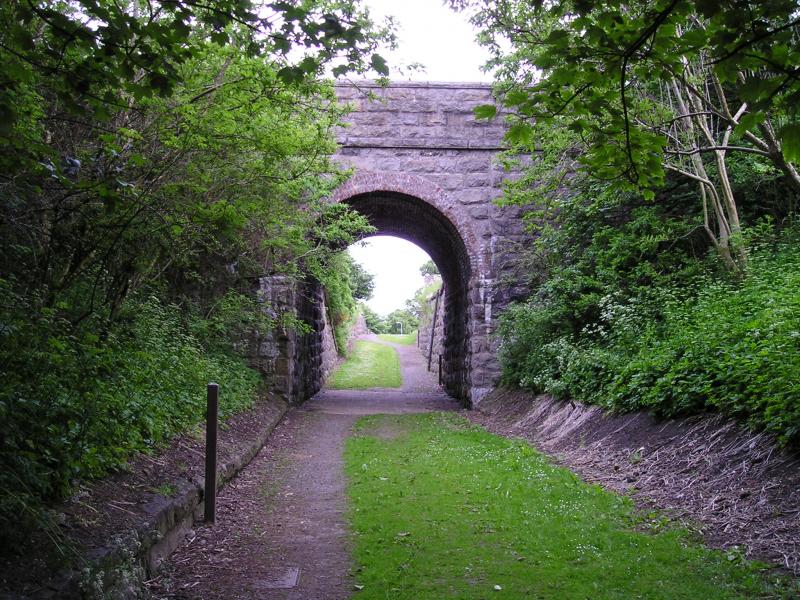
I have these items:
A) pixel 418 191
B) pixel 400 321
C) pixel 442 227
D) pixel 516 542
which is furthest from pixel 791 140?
pixel 400 321

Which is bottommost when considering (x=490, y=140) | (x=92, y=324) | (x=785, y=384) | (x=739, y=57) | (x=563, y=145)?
(x=785, y=384)

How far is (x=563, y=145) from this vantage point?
1009cm

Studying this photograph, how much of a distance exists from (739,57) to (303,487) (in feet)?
17.6

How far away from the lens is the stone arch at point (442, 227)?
46.3 feet

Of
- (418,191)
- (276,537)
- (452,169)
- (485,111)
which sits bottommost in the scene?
(276,537)

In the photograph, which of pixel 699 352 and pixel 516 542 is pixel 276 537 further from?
pixel 699 352

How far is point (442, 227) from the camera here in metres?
15.4

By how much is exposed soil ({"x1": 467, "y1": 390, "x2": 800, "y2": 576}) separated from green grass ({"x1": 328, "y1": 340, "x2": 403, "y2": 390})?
13.3 m

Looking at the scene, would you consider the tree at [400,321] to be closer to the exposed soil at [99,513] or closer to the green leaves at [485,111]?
the exposed soil at [99,513]

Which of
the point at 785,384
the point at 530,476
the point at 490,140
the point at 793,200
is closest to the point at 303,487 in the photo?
the point at 530,476

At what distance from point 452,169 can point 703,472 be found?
987cm

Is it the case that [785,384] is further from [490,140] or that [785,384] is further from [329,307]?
[329,307]

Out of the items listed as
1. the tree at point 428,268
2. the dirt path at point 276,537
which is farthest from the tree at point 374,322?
the dirt path at point 276,537

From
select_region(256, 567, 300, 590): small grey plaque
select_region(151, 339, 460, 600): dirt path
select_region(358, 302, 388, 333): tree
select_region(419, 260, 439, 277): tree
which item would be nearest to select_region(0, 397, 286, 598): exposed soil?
select_region(151, 339, 460, 600): dirt path
